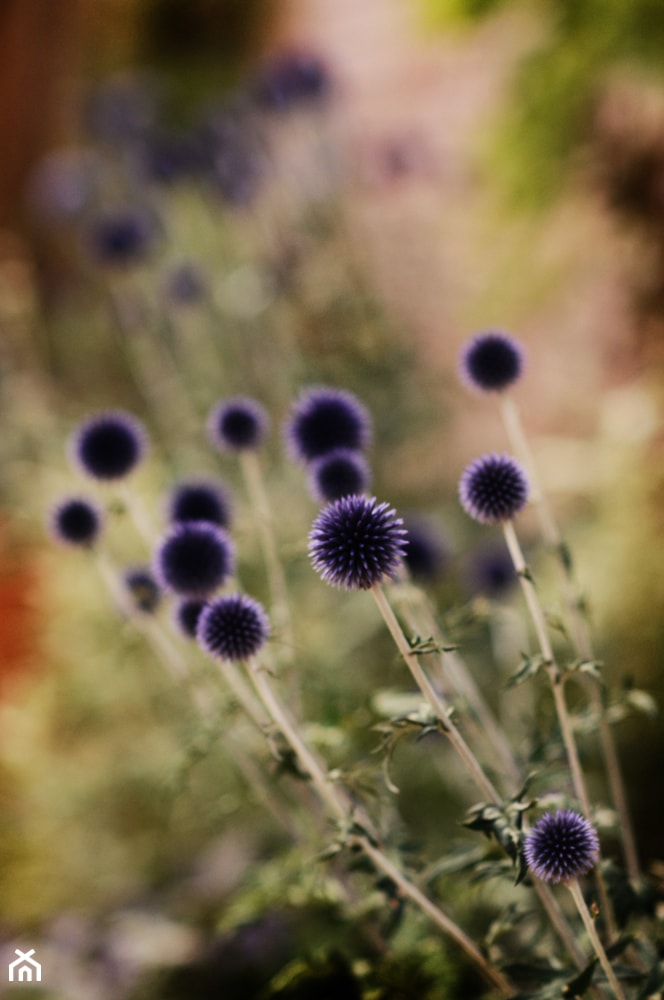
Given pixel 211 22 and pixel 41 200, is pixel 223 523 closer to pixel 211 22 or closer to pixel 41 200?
pixel 41 200

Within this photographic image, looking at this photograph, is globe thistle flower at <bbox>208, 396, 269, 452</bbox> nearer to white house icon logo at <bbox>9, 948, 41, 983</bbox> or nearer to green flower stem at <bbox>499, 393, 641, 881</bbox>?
green flower stem at <bbox>499, 393, 641, 881</bbox>

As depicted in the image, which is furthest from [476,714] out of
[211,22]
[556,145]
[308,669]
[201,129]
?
[211,22]

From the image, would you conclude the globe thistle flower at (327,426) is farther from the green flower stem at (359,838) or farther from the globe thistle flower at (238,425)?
the green flower stem at (359,838)

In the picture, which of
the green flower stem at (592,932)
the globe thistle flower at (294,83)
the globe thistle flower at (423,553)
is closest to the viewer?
the green flower stem at (592,932)

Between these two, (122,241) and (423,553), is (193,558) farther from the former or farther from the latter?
(122,241)

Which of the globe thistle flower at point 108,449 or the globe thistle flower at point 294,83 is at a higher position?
the globe thistle flower at point 294,83

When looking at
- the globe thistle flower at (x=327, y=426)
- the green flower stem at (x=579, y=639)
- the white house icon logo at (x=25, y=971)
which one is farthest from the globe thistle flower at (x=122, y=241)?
the white house icon logo at (x=25, y=971)

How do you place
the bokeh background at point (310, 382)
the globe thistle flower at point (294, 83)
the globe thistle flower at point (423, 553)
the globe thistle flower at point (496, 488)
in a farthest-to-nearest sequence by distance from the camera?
the globe thistle flower at point (294, 83), the bokeh background at point (310, 382), the globe thistle flower at point (423, 553), the globe thistle flower at point (496, 488)
